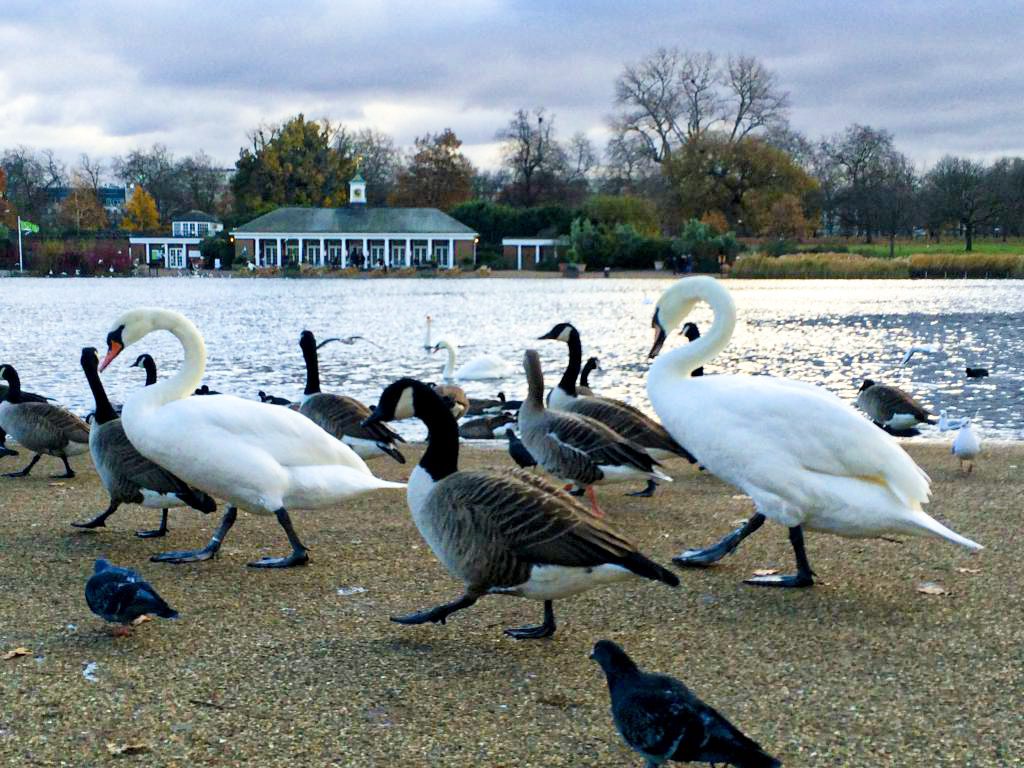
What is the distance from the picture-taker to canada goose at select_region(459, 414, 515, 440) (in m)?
12.4

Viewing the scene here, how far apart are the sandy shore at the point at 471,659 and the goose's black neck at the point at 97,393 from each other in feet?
2.64

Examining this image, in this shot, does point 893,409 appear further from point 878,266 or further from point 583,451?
point 878,266

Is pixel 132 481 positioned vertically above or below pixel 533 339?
above

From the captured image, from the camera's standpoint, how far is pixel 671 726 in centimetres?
323

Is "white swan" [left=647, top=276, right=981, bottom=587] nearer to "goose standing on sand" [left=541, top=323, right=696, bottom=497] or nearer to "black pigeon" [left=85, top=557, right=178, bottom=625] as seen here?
"goose standing on sand" [left=541, top=323, right=696, bottom=497]

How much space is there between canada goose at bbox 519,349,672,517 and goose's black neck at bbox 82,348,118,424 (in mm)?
2981

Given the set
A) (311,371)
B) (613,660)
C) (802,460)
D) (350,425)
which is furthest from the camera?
(311,371)

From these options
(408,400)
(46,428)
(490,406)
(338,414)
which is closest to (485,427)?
(490,406)

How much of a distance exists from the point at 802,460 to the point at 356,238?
95568mm

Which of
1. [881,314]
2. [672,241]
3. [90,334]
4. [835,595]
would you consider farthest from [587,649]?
[672,241]

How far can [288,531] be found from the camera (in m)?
6.15

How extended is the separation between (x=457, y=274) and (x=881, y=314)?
58.4 metres

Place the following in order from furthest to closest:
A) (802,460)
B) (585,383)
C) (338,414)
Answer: (585,383) → (338,414) → (802,460)

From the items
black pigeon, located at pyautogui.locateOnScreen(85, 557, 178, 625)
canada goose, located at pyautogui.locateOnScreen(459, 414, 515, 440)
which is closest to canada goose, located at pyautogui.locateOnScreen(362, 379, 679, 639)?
black pigeon, located at pyautogui.locateOnScreen(85, 557, 178, 625)
